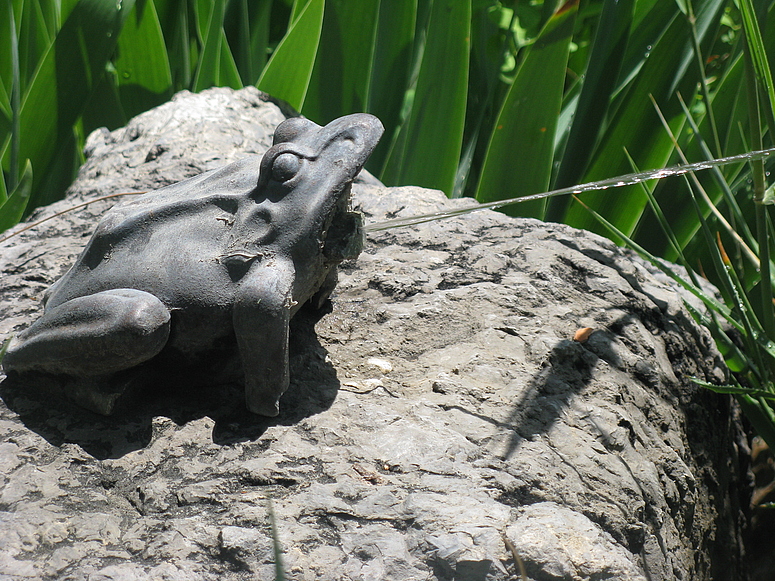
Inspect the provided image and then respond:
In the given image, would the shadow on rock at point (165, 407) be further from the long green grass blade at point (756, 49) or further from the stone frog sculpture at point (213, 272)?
the long green grass blade at point (756, 49)

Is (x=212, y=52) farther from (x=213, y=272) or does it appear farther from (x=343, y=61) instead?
(x=213, y=272)

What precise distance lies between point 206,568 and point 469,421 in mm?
444

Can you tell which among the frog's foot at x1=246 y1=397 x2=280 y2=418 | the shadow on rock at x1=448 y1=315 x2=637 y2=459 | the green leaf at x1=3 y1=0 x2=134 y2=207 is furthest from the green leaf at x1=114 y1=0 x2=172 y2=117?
the shadow on rock at x1=448 y1=315 x2=637 y2=459

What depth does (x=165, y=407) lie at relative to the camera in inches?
46.2

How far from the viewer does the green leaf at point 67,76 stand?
1.84 meters

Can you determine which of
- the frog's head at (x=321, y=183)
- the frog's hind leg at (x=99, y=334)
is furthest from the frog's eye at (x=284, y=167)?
the frog's hind leg at (x=99, y=334)

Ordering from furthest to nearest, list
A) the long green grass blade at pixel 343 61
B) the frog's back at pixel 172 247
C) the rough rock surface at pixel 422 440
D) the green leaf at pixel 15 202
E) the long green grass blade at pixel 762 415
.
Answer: the long green grass blade at pixel 343 61
the green leaf at pixel 15 202
the long green grass blade at pixel 762 415
the frog's back at pixel 172 247
the rough rock surface at pixel 422 440

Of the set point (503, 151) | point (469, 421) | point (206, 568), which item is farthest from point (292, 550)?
point (503, 151)

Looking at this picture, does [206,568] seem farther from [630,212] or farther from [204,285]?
[630,212]

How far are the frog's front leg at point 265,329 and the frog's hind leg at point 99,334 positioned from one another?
12 centimetres

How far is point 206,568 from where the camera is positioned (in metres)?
0.92

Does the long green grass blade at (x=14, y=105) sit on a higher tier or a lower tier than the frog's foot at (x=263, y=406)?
higher

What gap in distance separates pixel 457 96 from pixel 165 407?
3.92 ft

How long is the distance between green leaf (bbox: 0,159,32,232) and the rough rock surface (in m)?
0.07
